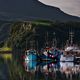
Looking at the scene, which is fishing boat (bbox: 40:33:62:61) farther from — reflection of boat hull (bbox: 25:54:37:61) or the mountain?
the mountain

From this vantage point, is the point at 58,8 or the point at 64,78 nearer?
the point at 64,78

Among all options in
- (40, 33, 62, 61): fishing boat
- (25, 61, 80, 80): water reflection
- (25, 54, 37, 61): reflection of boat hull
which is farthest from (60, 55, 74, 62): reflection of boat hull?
(25, 61, 80, 80): water reflection

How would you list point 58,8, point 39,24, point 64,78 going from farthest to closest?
point 39,24
point 58,8
point 64,78

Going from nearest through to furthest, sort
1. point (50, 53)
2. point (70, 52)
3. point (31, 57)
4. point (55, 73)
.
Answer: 1. point (55, 73)
2. point (31, 57)
3. point (70, 52)
4. point (50, 53)

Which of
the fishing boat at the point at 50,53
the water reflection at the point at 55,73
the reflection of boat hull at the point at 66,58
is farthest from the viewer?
the fishing boat at the point at 50,53

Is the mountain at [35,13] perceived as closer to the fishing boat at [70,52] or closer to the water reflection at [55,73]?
the fishing boat at [70,52]

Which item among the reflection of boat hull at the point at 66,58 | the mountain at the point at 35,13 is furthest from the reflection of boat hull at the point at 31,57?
the mountain at the point at 35,13

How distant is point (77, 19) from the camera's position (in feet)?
79.9

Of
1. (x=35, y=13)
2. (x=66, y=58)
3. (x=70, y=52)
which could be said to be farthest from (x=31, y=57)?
(x=35, y=13)

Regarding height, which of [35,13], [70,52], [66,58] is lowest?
[66,58]

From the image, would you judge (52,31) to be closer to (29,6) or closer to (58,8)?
(29,6)

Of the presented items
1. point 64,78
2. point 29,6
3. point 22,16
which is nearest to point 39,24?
point 29,6

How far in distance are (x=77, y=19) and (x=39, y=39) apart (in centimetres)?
328

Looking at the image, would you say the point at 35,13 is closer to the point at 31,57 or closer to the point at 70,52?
the point at 31,57
